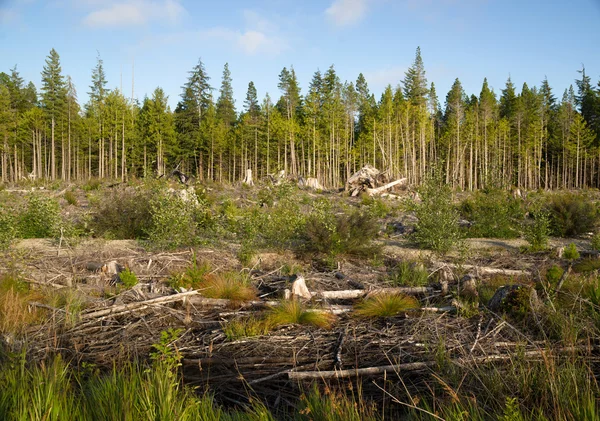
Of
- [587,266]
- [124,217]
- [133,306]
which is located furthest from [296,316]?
[124,217]

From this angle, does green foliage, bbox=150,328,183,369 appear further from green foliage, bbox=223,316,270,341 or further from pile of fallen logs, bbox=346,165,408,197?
pile of fallen logs, bbox=346,165,408,197

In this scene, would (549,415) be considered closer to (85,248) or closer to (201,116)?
(85,248)

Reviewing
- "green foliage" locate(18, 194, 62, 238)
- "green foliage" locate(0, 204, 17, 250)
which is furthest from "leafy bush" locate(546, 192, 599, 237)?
"green foliage" locate(18, 194, 62, 238)

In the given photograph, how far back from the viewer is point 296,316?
5340mm

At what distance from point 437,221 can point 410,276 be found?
3257 millimetres

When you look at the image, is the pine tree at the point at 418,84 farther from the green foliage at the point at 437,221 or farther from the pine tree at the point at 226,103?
the green foliage at the point at 437,221

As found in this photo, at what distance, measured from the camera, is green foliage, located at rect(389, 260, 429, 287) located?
23.1ft

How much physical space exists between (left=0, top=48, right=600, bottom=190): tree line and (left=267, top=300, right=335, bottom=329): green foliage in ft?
136

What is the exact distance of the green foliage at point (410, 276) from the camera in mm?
7055

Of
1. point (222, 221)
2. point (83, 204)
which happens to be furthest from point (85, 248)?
point (83, 204)

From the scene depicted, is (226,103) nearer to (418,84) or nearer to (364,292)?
(418,84)

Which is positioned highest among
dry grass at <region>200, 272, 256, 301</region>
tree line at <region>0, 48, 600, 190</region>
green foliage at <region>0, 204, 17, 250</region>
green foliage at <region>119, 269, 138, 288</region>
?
tree line at <region>0, 48, 600, 190</region>

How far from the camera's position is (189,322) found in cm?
550

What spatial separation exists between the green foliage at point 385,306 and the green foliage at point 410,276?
1.09 meters
